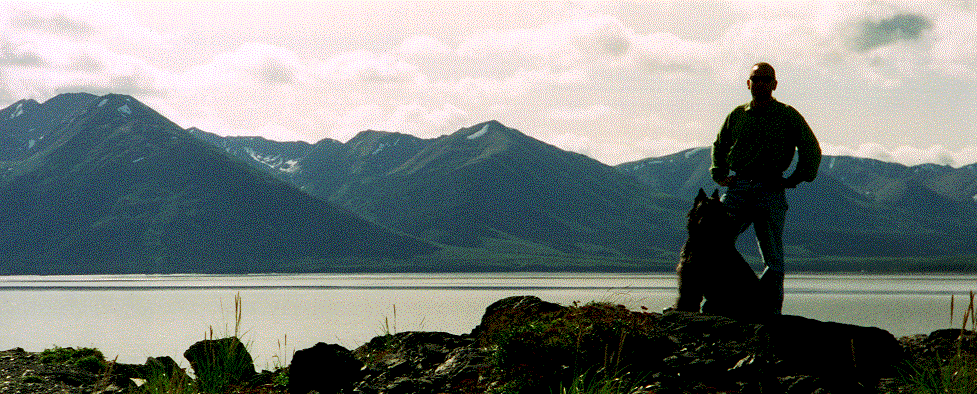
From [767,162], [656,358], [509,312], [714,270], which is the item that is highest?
[767,162]

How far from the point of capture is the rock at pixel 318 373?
8406mm

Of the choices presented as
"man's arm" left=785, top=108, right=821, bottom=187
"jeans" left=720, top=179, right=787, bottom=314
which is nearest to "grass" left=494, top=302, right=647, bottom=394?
"jeans" left=720, top=179, right=787, bottom=314

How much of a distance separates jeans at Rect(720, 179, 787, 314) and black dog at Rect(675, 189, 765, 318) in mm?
138

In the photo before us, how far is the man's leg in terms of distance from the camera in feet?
33.5

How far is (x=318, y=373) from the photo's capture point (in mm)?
8461

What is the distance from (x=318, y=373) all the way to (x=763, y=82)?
6.63 m

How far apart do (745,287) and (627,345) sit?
9.59 ft

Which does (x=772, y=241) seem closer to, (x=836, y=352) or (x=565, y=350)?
(x=836, y=352)

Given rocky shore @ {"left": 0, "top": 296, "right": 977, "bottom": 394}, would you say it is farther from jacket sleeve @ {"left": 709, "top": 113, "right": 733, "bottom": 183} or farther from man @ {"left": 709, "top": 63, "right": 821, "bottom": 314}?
jacket sleeve @ {"left": 709, "top": 113, "right": 733, "bottom": 183}

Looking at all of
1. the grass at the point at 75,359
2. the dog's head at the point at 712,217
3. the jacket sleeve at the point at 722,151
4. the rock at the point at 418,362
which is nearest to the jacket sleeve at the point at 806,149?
the jacket sleeve at the point at 722,151

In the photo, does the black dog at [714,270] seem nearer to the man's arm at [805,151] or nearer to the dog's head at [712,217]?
the dog's head at [712,217]

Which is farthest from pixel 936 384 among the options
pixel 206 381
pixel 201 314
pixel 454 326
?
pixel 201 314

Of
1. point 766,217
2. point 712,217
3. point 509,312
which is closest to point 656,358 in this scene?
point 509,312

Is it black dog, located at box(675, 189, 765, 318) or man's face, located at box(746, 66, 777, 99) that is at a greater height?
man's face, located at box(746, 66, 777, 99)
